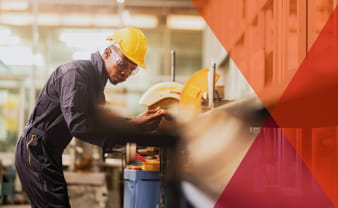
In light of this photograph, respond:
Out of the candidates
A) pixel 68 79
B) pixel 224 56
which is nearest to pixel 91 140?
pixel 68 79

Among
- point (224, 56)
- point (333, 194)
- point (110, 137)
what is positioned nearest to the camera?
point (110, 137)

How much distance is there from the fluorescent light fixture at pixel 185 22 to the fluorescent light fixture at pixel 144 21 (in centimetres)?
30

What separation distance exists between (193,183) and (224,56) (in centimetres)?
408

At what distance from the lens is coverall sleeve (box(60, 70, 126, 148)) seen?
2.11 m

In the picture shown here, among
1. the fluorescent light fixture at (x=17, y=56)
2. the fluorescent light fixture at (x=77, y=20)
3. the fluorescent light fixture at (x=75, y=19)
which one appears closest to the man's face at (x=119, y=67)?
the fluorescent light fixture at (x=17, y=56)

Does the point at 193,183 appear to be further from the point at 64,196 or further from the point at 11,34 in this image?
the point at 11,34

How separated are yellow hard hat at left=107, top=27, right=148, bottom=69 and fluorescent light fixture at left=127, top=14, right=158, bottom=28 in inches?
263

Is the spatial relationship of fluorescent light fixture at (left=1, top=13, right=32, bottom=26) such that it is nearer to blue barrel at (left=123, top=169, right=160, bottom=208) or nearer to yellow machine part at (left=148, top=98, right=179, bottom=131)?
yellow machine part at (left=148, top=98, right=179, bottom=131)

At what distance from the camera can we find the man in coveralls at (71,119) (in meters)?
2.13

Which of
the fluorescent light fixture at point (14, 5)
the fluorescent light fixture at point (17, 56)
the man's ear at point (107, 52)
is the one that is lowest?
the man's ear at point (107, 52)

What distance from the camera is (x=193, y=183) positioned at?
2576 mm

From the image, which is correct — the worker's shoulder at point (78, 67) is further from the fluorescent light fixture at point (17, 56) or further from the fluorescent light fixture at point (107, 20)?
the fluorescent light fixture at point (107, 20)

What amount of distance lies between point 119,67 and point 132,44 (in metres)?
0.15

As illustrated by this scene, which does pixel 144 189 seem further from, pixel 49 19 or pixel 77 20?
pixel 49 19
